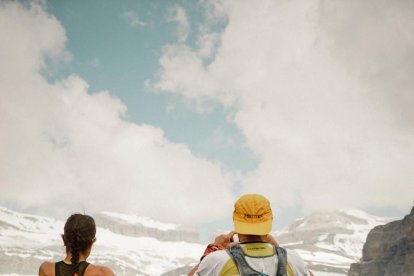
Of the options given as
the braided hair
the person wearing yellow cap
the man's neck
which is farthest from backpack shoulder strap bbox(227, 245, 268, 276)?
the braided hair

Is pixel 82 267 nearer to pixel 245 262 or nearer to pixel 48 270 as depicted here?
pixel 48 270

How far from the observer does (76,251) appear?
510cm

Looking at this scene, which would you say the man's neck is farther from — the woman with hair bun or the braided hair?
the braided hair

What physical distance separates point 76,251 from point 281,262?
251 centimetres

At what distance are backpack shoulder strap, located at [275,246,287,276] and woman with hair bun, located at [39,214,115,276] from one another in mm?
2046

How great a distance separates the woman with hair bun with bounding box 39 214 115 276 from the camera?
4973 mm

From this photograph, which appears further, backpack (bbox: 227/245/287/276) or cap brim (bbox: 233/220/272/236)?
cap brim (bbox: 233/220/272/236)

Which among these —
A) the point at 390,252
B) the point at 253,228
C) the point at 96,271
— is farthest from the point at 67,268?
the point at 390,252

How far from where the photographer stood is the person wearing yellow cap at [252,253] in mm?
4121

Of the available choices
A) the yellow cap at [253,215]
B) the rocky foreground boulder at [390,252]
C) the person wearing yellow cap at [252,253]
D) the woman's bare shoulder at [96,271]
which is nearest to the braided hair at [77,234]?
the woman's bare shoulder at [96,271]

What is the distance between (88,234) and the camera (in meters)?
5.09

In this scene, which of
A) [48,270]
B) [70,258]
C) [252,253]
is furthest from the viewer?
[70,258]

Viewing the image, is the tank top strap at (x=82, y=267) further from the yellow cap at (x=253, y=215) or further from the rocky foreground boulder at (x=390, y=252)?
the rocky foreground boulder at (x=390, y=252)

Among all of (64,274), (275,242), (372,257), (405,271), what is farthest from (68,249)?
(372,257)
